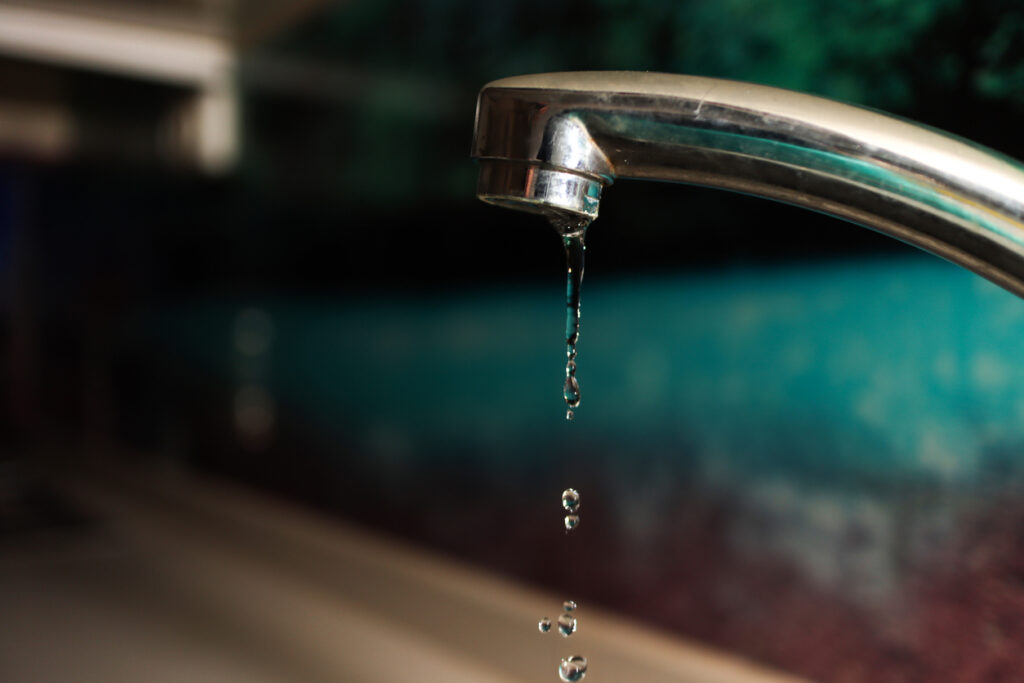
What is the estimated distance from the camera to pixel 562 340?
0.73 meters

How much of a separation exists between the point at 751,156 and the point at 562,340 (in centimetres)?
50

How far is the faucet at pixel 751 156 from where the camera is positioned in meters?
0.22

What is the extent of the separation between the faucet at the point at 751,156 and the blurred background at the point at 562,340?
0.26m

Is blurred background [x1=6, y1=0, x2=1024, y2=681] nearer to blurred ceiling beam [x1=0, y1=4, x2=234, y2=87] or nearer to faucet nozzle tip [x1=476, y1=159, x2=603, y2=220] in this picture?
blurred ceiling beam [x1=0, y1=4, x2=234, y2=87]

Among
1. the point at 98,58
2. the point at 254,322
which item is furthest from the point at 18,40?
the point at 254,322

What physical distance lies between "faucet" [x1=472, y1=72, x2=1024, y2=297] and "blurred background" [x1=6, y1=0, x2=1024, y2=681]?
0.85ft

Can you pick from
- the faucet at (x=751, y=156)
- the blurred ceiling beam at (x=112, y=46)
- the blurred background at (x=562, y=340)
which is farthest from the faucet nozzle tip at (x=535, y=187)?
the blurred ceiling beam at (x=112, y=46)

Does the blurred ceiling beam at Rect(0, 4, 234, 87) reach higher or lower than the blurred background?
higher

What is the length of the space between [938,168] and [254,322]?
1152 millimetres

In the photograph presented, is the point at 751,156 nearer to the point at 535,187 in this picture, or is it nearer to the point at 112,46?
the point at 535,187

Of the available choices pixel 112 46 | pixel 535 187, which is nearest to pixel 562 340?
pixel 535 187

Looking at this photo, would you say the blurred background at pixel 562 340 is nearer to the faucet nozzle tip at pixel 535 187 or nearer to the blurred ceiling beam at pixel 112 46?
the blurred ceiling beam at pixel 112 46

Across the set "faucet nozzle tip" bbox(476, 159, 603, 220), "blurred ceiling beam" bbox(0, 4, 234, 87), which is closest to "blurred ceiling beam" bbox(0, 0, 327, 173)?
"blurred ceiling beam" bbox(0, 4, 234, 87)

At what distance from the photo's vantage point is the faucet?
0.22 m
